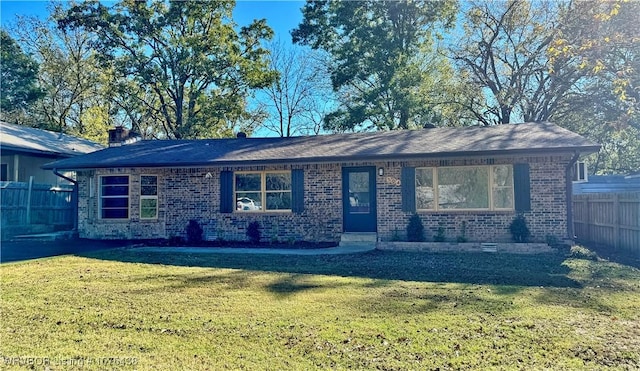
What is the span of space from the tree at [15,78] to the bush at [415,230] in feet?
85.5

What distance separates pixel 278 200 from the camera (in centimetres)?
1262

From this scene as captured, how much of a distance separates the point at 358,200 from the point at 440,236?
98.0 inches

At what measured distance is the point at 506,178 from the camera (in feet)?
36.8

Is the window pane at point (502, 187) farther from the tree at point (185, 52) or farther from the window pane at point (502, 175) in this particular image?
the tree at point (185, 52)

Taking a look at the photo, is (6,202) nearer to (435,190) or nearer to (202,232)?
(202,232)

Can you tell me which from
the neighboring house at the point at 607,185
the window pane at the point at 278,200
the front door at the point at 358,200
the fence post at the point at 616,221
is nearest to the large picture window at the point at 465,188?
the front door at the point at 358,200

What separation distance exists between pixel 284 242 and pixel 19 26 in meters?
25.9

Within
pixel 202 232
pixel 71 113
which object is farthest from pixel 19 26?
pixel 202 232

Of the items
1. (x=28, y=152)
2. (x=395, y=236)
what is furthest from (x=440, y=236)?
(x=28, y=152)

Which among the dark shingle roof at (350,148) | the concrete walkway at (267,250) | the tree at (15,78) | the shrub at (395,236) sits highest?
the tree at (15,78)

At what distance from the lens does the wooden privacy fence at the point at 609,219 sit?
9.61 metres

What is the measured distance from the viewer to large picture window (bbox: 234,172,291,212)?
12570 mm

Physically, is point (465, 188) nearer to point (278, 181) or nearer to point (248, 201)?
point (278, 181)

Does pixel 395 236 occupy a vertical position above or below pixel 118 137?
below
